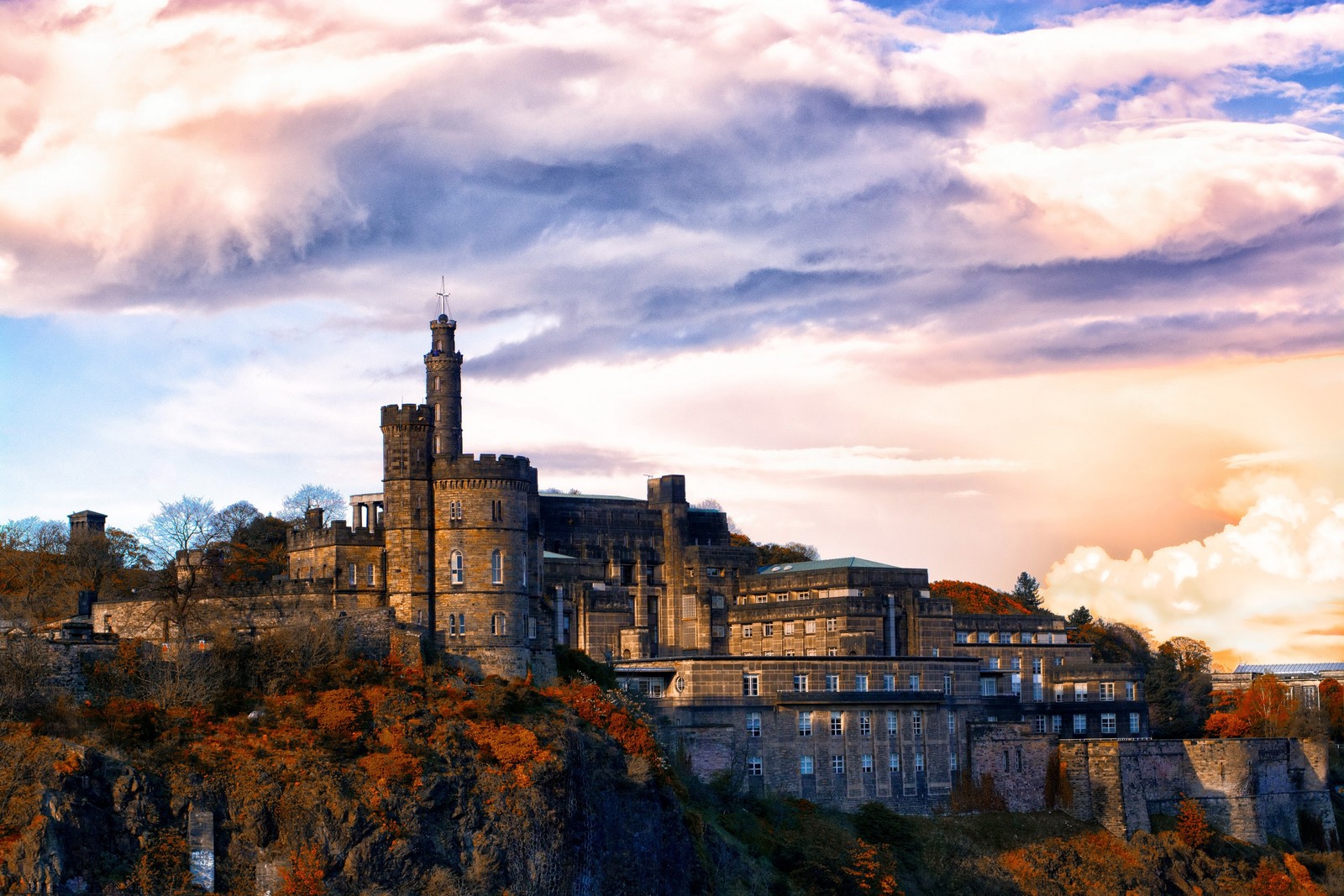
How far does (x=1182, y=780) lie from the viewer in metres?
103

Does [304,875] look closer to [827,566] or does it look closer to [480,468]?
[480,468]

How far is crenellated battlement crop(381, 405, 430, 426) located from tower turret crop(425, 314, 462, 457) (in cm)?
857

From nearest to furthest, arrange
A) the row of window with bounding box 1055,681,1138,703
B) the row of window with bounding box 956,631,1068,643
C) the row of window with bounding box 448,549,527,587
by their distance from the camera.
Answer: the row of window with bounding box 448,549,527,587, the row of window with bounding box 1055,681,1138,703, the row of window with bounding box 956,631,1068,643

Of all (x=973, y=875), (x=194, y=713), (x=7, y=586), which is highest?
(x=7, y=586)

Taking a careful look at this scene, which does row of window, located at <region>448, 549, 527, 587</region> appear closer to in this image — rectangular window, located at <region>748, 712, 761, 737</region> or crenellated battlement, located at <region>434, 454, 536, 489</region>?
crenellated battlement, located at <region>434, 454, 536, 489</region>

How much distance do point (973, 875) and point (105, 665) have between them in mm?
43654

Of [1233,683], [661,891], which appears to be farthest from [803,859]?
[1233,683]

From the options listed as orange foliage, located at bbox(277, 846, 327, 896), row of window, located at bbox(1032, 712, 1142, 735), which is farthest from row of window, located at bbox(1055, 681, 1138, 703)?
orange foliage, located at bbox(277, 846, 327, 896)

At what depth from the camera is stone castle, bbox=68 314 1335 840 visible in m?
84.0

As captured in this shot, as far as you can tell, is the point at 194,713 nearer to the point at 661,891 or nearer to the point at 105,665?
the point at 105,665

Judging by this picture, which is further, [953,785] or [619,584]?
[619,584]

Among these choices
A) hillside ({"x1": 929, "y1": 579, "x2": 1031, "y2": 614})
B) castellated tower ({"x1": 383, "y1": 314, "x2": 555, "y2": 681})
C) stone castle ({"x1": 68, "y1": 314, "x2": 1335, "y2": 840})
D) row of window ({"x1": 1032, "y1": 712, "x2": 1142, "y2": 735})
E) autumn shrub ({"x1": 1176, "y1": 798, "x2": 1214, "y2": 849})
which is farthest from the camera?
hillside ({"x1": 929, "y1": 579, "x2": 1031, "y2": 614})

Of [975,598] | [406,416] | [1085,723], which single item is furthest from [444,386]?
[975,598]

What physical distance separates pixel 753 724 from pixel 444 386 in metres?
24.6
